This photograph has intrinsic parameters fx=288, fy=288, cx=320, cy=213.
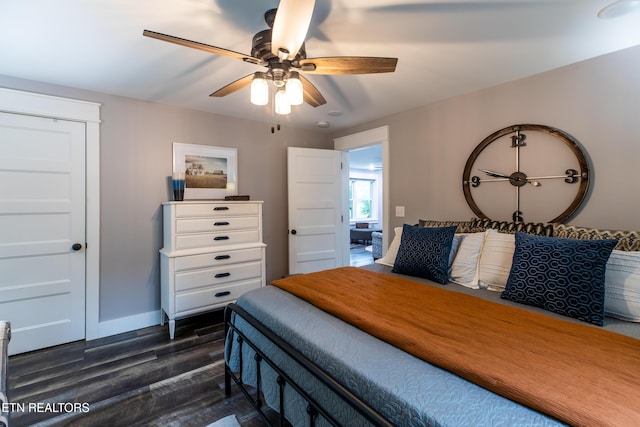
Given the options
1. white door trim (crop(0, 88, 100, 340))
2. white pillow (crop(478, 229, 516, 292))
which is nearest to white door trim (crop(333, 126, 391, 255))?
white pillow (crop(478, 229, 516, 292))

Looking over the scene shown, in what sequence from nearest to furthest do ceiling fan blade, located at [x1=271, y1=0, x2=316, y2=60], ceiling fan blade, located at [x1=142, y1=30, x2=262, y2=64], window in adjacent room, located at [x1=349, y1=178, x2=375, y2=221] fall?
ceiling fan blade, located at [x1=271, y1=0, x2=316, y2=60], ceiling fan blade, located at [x1=142, y1=30, x2=262, y2=64], window in adjacent room, located at [x1=349, y1=178, x2=375, y2=221]

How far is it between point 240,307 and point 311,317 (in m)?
0.58

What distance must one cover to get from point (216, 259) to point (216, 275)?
16 centimetres

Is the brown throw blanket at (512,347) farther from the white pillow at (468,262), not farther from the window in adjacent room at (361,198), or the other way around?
the window in adjacent room at (361,198)

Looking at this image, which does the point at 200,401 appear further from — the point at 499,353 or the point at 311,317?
the point at 499,353

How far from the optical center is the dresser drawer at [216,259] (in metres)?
2.75

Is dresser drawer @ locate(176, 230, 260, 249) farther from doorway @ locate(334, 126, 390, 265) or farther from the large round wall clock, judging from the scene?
the large round wall clock

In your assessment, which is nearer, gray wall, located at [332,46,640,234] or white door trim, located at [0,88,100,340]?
gray wall, located at [332,46,640,234]

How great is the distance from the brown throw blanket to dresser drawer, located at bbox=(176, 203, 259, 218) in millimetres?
1611

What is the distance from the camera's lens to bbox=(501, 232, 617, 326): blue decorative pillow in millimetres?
1439

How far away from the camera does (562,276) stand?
1.53 metres

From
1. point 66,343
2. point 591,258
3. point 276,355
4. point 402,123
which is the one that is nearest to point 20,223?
point 66,343

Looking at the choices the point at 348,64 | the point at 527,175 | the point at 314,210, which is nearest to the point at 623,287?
the point at 527,175

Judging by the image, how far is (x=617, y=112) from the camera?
2006mm
